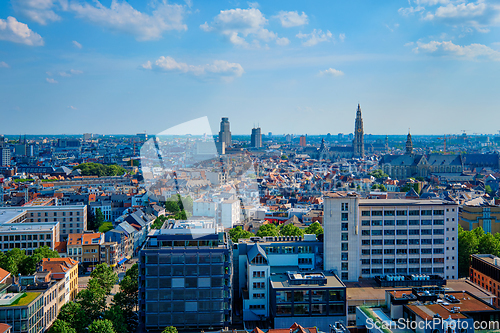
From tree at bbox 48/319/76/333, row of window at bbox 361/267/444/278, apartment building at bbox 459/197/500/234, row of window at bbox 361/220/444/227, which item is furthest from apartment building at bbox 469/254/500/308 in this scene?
tree at bbox 48/319/76/333

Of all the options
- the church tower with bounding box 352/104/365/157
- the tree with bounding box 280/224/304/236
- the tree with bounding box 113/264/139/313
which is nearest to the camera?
the tree with bounding box 113/264/139/313

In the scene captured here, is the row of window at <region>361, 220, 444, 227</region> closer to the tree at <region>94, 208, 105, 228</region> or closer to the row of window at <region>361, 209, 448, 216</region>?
the row of window at <region>361, 209, 448, 216</region>

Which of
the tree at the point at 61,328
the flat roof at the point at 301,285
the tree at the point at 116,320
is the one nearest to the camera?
the tree at the point at 61,328

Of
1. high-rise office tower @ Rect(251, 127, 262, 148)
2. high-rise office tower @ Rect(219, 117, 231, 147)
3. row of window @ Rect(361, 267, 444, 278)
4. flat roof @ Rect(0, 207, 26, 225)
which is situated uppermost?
high-rise office tower @ Rect(251, 127, 262, 148)

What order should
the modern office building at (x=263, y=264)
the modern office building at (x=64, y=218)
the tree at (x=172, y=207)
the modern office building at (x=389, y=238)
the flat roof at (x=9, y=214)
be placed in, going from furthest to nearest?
the tree at (x=172, y=207)
the modern office building at (x=64, y=218)
the flat roof at (x=9, y=214)
the modern office building at (x=389, y=238)
the modern office building at (x=263, y=264)

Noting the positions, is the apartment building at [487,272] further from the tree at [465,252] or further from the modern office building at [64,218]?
the modern office building at [64,218]

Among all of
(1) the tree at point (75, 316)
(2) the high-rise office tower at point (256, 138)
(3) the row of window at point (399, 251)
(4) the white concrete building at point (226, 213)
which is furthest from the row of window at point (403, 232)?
(2) the high-rise office tower at point (256, 138)

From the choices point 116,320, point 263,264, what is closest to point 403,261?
point 263,264
